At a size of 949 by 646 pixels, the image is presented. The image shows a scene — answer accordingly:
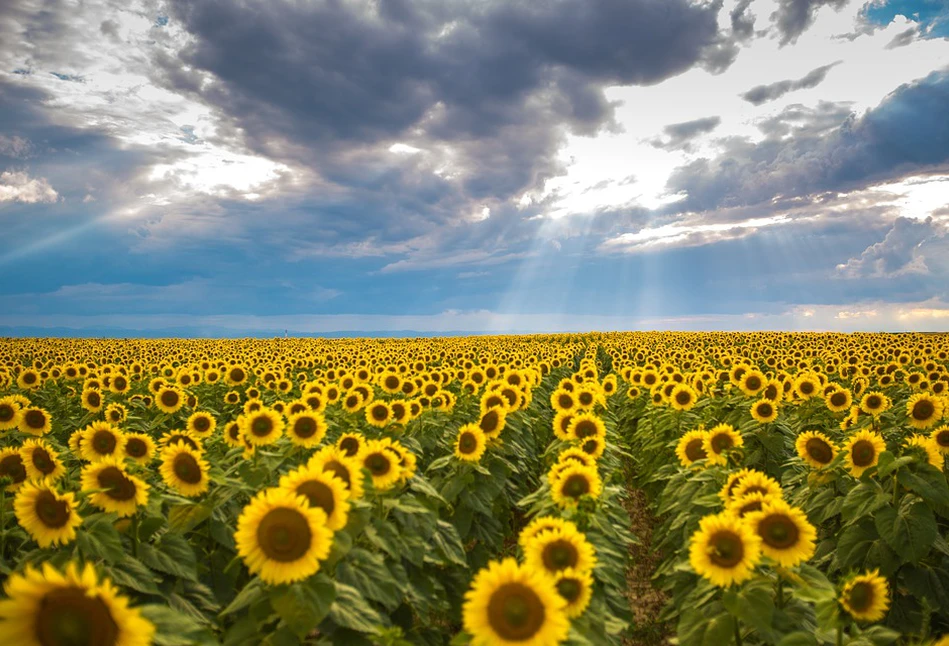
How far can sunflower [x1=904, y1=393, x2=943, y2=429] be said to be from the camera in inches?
354

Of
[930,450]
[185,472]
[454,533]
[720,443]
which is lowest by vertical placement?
[454,533]

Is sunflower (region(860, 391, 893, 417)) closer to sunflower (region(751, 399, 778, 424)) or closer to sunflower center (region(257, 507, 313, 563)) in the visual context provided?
sunflower (region(751, 399, 778, 424))

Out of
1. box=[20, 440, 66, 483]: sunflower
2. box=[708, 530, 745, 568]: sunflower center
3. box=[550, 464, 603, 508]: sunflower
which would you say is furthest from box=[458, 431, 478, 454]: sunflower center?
box=[20, 440, 66, 483]: sunflower

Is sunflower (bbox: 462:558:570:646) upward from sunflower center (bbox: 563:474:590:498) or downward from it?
downward

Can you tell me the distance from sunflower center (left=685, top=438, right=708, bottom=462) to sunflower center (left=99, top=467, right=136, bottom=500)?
6.97 m

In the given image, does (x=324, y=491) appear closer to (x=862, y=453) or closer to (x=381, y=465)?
(x=381, y=465)

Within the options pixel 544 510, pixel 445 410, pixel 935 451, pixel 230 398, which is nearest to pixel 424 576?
pixel 544 510

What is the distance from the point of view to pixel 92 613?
2.65 meters

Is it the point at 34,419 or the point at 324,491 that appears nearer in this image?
the point at 324,491

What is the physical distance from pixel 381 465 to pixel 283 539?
174 cm

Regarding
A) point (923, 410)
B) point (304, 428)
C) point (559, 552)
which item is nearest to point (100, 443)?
point (304, 428)

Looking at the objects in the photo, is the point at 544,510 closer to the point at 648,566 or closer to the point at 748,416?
the point at 648,566

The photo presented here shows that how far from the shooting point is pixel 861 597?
13.3 ft

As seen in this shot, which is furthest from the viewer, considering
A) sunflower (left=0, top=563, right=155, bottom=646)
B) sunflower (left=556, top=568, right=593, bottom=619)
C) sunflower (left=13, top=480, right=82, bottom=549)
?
sunflower (left=13, top=480, right=82, bottom=549)
